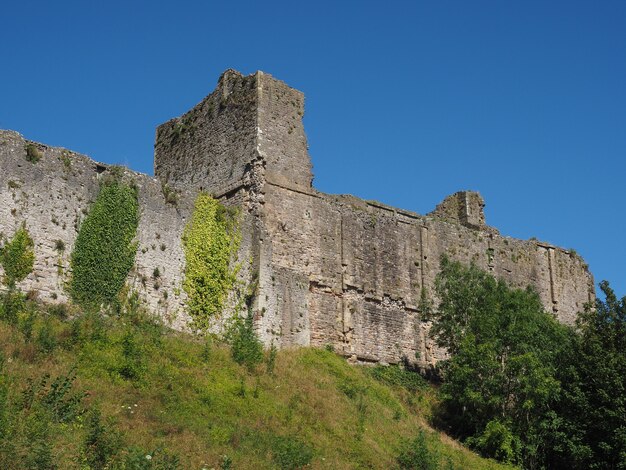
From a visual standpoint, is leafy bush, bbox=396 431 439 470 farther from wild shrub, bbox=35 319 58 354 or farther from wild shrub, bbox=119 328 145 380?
wild shrub, bbox=35 319 58 354

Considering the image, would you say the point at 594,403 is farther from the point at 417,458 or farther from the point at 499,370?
the point at 417,458

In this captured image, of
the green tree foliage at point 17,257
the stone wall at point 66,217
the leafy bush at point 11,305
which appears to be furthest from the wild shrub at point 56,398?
the stone wall at point 66,217

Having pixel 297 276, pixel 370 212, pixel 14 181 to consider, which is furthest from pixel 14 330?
pixel 370 212

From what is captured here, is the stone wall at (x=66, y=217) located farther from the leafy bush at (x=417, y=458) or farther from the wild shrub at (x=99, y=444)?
the leafy bush at (x=417, y=458)

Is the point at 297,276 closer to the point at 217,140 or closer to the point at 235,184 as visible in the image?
the point at 235,184

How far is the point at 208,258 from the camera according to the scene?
27719mm

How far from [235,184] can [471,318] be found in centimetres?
853

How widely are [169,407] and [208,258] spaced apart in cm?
818

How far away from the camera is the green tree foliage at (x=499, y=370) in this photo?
26.8 m

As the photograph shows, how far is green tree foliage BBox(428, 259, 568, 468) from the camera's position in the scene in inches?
1057

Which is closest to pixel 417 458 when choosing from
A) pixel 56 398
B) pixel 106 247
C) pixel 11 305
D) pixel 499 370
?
pixel 499 370

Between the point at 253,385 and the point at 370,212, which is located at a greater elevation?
the point at 370,212

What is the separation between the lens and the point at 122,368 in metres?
20.8

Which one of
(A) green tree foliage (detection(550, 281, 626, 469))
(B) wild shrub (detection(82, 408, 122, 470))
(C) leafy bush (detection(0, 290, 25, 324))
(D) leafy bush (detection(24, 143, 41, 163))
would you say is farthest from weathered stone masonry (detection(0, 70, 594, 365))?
(B) wild shrub (detection(82, 408, 122, 470))
